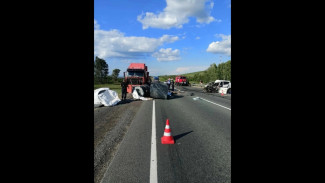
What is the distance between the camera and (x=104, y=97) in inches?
502

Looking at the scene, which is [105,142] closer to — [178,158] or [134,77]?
[178,158]

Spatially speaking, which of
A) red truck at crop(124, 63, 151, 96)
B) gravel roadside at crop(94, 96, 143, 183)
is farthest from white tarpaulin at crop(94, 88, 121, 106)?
red truck at crop(124, 63, 151, 96)

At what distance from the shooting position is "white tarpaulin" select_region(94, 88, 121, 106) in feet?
40.6

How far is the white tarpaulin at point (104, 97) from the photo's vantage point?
12367 millimetres

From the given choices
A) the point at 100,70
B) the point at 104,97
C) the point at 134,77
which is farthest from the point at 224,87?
the point at 100,70

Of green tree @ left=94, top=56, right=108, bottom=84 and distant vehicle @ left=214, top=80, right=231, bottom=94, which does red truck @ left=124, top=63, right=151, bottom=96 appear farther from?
green tree @ left=94, top=56, right=108, bottom=84

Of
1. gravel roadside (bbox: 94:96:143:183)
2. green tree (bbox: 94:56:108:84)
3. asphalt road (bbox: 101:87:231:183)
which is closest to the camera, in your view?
asphalt road (bbox: 101:87:231:183)

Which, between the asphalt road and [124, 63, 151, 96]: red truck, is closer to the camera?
the asphalt road
